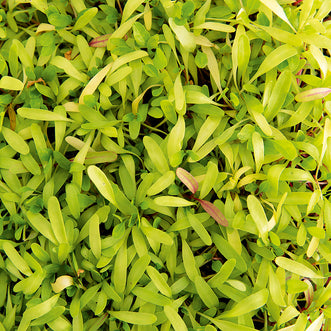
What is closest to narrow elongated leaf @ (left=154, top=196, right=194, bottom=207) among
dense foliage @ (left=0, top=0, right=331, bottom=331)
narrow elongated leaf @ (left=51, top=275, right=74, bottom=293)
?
dense foliage @ (left=0, top=0, right=331, bottom=331)

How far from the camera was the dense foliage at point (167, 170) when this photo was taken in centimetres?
72

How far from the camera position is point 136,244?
733 millimetres

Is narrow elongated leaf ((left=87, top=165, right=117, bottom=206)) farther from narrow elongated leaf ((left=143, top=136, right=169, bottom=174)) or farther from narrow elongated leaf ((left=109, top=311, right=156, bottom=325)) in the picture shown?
narrow elongated leaf ((left=109, top=311, right=156, bottom=325))

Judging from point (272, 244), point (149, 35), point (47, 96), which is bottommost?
point (272, 244)

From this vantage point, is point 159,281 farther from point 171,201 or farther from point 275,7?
point 275,7

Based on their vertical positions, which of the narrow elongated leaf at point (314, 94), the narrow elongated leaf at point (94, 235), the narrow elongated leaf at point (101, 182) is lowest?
the narrow elongated leaf at point (94, 235)

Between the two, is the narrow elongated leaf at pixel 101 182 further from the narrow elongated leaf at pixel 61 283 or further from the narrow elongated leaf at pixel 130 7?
the narrow elongated leaf at pixel 130 7

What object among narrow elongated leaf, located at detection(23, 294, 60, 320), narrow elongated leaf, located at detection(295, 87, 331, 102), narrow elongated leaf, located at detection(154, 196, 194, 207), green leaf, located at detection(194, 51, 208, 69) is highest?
green leaf, located at detection(194, 51, 208, 69)

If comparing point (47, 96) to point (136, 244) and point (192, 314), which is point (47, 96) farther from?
point (192, 314)

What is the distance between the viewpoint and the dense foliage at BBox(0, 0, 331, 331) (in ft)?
2.37

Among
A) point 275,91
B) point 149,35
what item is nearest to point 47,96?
point 149,35

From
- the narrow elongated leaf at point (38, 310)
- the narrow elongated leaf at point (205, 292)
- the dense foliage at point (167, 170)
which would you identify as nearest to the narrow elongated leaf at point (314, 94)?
the dense foliage at point (167, 170)

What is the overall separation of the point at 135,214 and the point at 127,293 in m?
0.15

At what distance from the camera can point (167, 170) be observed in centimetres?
75
